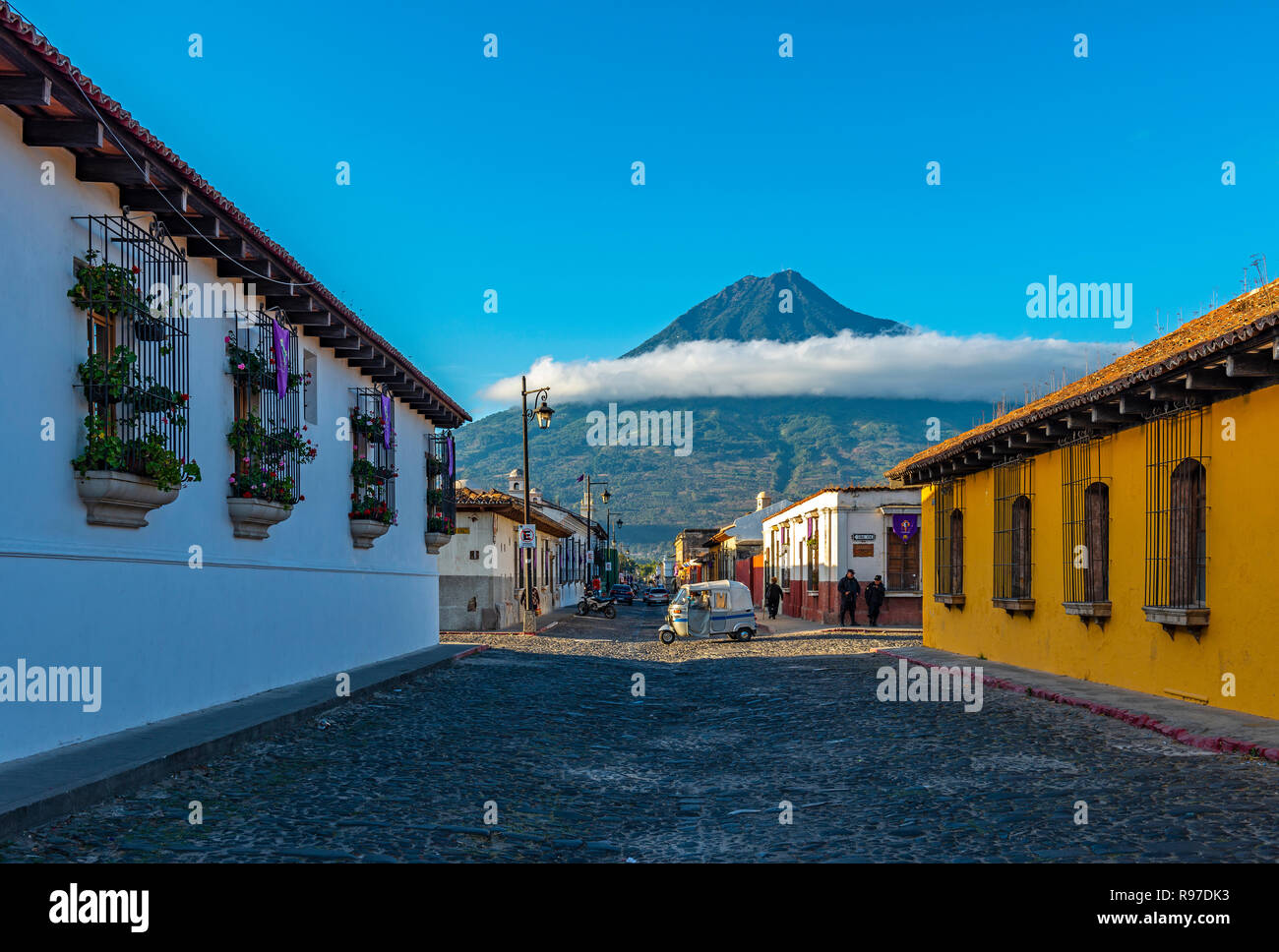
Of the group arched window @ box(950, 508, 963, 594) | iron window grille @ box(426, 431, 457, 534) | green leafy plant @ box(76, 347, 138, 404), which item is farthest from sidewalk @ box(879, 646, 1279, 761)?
iron window grille @ box(426, 431, 457, 534)

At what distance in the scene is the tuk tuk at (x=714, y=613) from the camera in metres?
28.2

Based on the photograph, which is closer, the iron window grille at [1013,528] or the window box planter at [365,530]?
the iron window grille at [1013,528]

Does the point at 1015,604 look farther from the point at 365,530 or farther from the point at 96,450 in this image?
the point at 96,450

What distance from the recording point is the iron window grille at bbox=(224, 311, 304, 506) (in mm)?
12664

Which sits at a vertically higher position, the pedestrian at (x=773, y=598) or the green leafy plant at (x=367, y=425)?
the green leafy plant at (x=367, y=425)

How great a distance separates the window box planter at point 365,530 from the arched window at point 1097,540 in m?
10.7

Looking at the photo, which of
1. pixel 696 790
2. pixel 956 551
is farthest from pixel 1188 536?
pixel 956 551

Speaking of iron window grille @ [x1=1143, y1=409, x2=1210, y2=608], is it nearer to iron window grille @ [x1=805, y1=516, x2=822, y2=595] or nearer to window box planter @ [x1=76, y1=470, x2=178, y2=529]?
window box planter @ [x1=76, y1=470, x2=178, y2=529]

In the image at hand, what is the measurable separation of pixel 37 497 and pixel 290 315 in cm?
694

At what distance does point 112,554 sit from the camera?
971 cm

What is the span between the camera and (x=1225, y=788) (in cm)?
747

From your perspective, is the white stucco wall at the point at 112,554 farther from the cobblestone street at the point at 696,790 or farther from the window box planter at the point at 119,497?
the cobblestone street at the point at 696,790

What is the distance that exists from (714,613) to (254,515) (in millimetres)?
16947

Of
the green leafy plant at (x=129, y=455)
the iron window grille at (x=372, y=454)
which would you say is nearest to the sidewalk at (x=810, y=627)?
the iron window grille at (x=372, y=454)
